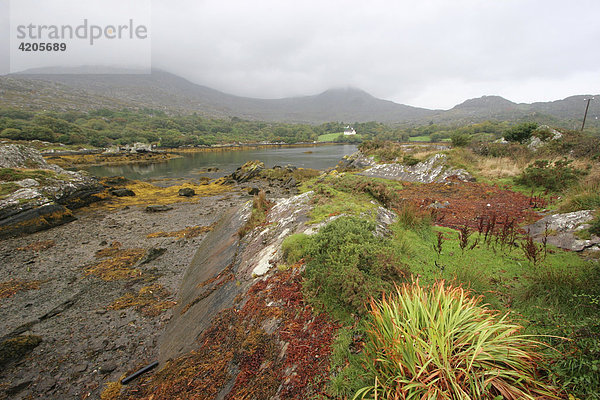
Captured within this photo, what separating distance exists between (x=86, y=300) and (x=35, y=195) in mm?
13741

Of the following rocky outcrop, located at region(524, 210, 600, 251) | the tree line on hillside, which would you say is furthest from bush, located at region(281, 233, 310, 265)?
the tree line on hillside

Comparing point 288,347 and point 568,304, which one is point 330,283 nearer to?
point 288,347

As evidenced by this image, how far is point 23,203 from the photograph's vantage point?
14.9m

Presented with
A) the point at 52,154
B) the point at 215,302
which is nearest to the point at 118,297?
the point at 215,302

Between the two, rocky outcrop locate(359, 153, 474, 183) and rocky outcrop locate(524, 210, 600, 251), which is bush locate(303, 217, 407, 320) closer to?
rocky outcrop locate(524, 210, 600, 251)

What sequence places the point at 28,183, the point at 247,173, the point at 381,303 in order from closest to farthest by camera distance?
the point at 381,303 < the point at 28,183 < the point at 247,173

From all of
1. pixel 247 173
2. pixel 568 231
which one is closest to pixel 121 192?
pixel 247 173

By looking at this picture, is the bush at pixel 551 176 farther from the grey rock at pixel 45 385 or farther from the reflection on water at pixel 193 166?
the reflection on water at pixel 193 166

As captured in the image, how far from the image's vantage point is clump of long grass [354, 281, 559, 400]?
6.69ft

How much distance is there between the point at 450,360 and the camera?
7.47 feet

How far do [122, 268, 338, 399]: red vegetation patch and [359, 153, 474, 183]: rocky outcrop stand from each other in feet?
63.3

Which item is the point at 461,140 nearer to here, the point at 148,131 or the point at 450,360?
the point at 450,360

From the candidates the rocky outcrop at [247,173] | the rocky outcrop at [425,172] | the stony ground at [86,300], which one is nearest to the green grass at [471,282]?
the stony ground at [86,300]

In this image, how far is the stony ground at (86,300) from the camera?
5270 mm
